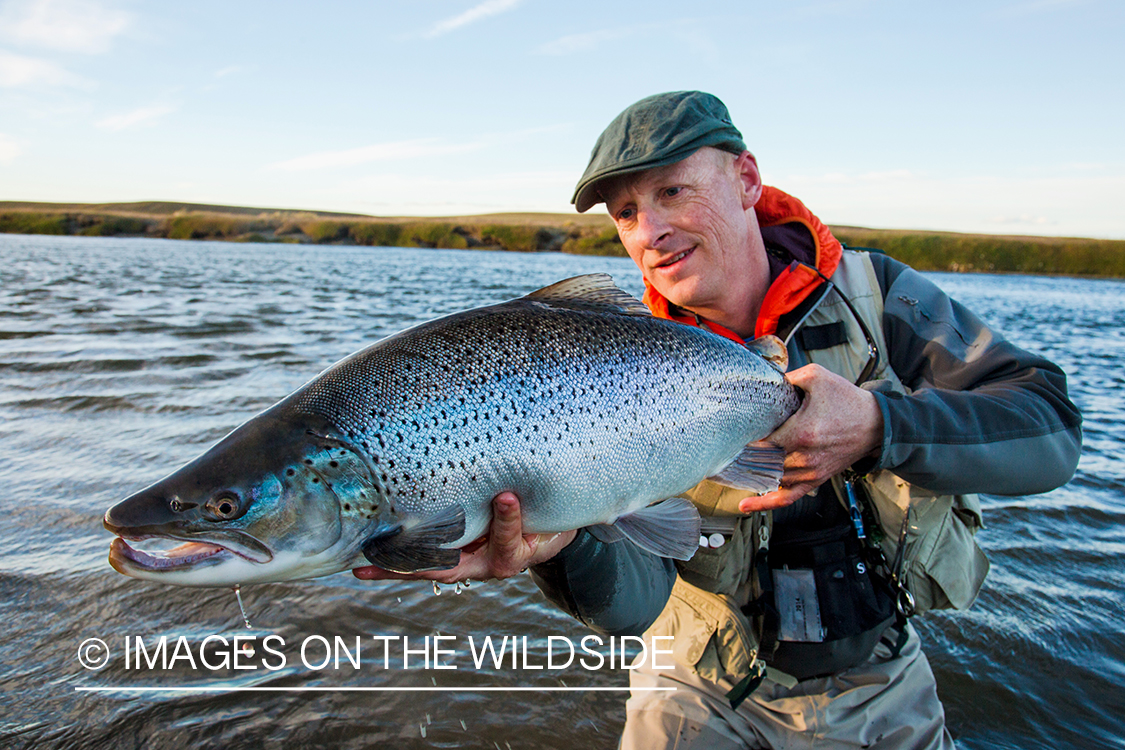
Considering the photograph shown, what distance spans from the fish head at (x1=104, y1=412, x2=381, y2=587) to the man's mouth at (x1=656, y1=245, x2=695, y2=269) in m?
1.71

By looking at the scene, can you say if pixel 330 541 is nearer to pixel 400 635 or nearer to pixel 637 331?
pixel 637 331

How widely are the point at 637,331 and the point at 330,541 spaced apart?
3.54 feet

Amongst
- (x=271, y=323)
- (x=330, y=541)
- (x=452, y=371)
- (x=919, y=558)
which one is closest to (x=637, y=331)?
(x=452, y=371)

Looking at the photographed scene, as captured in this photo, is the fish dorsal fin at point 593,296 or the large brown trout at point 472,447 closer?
the large brown trout at point 472,447

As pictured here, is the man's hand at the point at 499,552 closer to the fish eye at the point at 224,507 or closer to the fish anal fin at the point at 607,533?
the fish anal fin at the point at 607,533

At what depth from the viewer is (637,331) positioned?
2.18 m

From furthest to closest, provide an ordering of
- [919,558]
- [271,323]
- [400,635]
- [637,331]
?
[271,323]
[400,635]
[919,558]
[637,331]

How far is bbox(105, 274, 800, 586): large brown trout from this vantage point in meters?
1.72

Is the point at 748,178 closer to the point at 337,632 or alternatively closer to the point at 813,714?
the point at 813,714

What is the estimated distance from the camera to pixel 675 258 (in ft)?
9.84

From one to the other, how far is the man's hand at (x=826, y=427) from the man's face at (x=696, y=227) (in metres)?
0.84

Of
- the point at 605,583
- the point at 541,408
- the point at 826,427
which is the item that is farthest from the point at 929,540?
the point at 541,408

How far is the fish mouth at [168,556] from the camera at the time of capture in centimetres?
163

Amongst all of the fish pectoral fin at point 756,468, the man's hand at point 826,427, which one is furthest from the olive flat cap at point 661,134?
the fish pectoral fin at point 756,468
